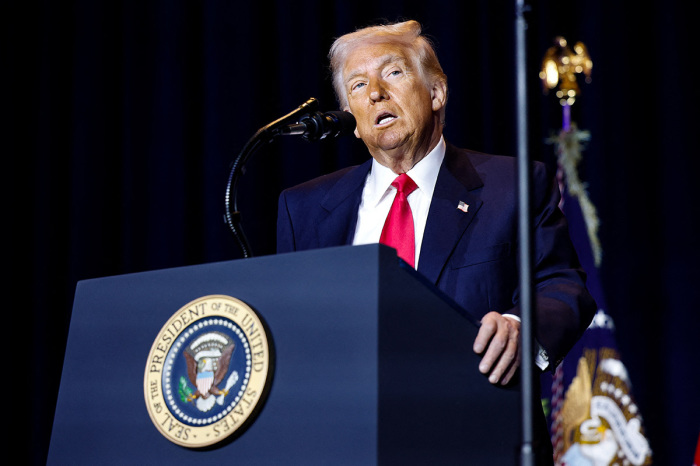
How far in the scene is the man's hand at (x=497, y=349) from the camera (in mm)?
1060

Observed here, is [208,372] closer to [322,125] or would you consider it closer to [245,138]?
[322,125]

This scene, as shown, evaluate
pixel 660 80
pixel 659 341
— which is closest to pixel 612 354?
pixel 659 341

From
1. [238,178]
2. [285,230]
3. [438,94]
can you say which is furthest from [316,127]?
[438,94]

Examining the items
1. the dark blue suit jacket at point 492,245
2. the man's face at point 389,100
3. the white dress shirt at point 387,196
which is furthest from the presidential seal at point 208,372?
the man's face at point 389,100

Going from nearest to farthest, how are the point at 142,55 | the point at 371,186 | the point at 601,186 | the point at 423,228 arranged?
the point at 423,228
the point at 371,186
the point at 601,186
the point at 142,55

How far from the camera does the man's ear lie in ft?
6.39

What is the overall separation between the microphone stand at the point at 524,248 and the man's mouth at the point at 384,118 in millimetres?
967

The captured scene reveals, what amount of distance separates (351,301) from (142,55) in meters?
2.63

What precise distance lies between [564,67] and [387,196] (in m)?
1.34

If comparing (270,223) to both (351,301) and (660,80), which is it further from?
(351,301)

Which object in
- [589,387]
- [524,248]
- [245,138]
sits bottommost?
[589,387]

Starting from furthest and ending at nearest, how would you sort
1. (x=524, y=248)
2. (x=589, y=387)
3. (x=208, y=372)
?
(x=589, y=387) → (x=208, y=372) → (x=524, y=248)

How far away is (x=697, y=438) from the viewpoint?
8.55 feet

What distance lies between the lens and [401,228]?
1.61 meters
